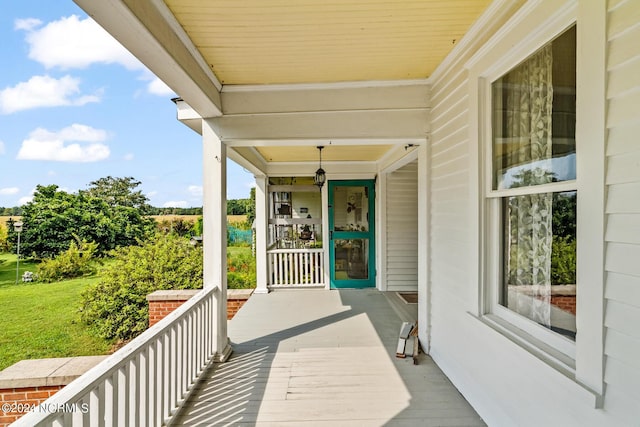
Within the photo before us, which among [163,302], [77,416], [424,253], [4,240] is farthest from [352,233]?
[4,240]

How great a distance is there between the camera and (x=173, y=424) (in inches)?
82.7

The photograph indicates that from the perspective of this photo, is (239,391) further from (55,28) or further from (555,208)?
(55,28)

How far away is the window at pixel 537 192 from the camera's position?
1.47m

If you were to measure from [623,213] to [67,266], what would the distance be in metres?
14.4

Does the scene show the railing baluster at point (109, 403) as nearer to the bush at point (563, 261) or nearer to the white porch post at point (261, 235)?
the bush at point (563, 261)

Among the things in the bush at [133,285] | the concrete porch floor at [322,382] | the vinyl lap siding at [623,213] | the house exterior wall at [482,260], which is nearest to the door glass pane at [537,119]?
the house exterior wall at [482,260]

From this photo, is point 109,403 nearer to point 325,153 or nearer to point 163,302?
point 163,302

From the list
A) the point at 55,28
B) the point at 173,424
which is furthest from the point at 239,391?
the point at 55,28

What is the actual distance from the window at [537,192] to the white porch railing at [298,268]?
14.1 feet

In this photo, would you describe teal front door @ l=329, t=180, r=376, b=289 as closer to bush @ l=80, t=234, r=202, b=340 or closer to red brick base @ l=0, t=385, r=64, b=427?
bush @ l=80, t=234, r=202, b=340

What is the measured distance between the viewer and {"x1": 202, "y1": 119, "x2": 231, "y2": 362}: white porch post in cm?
307

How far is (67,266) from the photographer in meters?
11.3

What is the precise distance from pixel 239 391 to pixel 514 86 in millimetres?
2890

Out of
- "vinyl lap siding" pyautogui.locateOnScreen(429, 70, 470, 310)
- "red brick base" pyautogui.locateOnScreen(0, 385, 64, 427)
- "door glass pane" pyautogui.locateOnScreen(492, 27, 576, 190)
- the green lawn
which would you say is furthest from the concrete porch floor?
the green lawn
